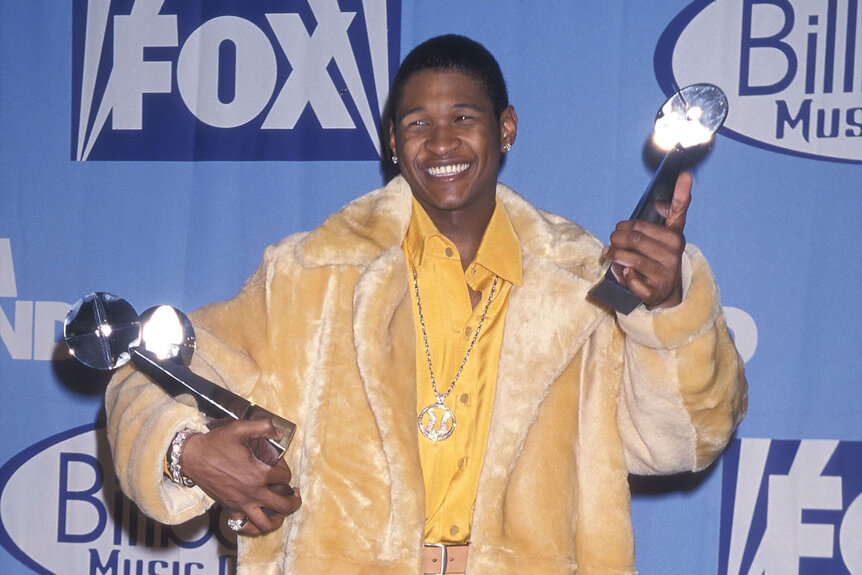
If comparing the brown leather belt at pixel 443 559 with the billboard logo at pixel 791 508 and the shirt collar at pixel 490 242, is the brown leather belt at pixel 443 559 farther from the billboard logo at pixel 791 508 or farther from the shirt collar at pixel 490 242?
the billboard logo at pixel 791 508

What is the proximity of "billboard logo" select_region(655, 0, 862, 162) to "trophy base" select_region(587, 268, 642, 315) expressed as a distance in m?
1.25

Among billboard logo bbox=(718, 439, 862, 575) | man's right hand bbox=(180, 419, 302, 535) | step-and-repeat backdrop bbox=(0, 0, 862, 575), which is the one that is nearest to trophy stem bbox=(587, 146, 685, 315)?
man's right hand bbox=(180, 419, 302, 535)

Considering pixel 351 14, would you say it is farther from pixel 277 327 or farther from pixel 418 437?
pixel 418 437

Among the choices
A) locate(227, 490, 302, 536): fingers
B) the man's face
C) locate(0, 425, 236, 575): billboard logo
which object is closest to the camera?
locate(227, 490, 302, 536): fingers

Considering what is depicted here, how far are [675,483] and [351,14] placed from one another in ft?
5.05

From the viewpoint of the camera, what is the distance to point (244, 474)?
4.29ft

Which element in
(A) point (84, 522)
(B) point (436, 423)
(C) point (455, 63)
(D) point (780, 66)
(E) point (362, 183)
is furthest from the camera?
(A) point (84, 522)

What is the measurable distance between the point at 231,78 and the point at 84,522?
1357mm

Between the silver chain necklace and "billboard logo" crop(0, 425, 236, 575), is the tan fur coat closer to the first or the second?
the silver chain necklace

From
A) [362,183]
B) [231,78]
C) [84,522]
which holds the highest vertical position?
[231,78]

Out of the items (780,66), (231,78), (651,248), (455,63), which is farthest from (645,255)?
(231,78)

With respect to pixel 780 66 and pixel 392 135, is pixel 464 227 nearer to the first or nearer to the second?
pixel 392 135

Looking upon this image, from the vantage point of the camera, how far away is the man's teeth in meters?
1.65

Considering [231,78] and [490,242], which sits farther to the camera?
[231,78]
